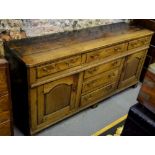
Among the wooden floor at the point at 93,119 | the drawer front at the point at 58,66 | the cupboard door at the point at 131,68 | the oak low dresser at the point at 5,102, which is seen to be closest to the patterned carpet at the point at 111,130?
the wooden floor at the point at 93,119

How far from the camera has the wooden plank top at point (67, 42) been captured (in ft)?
5.76

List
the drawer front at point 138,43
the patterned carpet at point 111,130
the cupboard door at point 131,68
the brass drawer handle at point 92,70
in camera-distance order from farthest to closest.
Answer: the cupboard door at point 131,68 < the drawer front at point 138,43 < the brass drawer handle at point 92,70 < the patterned carpet at point 111,130

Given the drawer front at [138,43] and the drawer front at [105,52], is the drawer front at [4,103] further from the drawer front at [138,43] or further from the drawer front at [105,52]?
the drawer front at [138,43]

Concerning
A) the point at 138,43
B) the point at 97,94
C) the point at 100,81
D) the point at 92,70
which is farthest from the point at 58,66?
the point at 138,43

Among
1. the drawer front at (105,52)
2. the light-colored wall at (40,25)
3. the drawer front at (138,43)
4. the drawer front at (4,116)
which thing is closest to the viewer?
the drawer front at (4,116)

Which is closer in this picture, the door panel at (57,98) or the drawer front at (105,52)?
the door panel at (57,98)

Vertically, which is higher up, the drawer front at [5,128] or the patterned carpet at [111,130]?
the patterned carpet at [111,130]

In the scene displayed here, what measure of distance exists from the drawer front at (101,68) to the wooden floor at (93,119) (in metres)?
0.55

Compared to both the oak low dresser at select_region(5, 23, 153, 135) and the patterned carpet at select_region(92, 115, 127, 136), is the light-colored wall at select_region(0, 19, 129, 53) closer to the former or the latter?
the oak low dresser at select_region(5, 23, 153, 135)

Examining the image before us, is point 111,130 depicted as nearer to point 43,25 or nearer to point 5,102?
point 5,102

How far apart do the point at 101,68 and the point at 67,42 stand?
1.65 feet

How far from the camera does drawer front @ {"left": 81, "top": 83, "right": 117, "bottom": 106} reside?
239 cm

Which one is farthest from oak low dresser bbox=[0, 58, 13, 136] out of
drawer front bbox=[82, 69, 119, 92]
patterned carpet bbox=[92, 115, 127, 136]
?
drawer front bbox=[82, 69, 119, 92]
